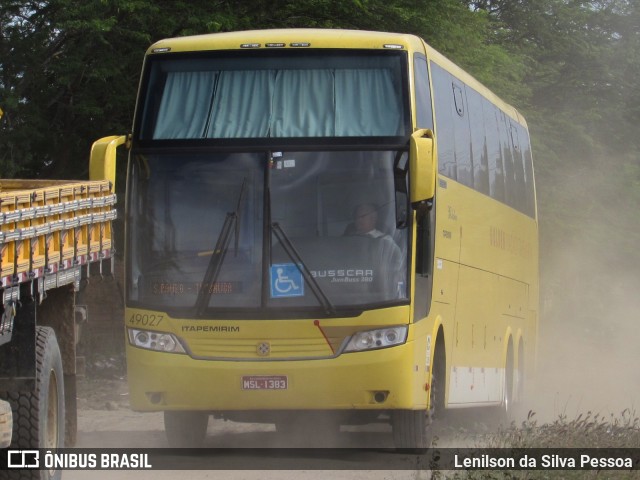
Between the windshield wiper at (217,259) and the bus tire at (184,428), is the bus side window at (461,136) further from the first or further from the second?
the bus tire at (184,428)

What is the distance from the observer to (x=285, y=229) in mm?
11719

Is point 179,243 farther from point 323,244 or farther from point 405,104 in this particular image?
point 405,104

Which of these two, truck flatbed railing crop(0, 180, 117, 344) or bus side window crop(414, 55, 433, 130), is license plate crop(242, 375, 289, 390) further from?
bus side window crop(414, 55, 433, 130)

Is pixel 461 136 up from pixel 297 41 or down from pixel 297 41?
down

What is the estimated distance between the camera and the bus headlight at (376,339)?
11523mm

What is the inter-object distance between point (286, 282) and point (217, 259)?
0.62 metres

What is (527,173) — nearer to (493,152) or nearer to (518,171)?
(518,171)

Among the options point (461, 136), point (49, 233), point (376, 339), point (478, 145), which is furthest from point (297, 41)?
point (478, 145)

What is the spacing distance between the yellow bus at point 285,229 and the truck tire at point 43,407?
77.2 inches

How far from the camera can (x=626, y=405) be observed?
77.9 ft

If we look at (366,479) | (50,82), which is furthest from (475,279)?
(50,82)

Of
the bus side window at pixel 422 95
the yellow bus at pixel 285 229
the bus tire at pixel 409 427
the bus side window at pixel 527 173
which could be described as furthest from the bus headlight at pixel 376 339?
the bus side window at pixel 527 173

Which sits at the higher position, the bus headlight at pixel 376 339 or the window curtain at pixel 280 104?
the window curtain at pixel 280 104

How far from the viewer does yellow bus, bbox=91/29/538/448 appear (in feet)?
37.9
